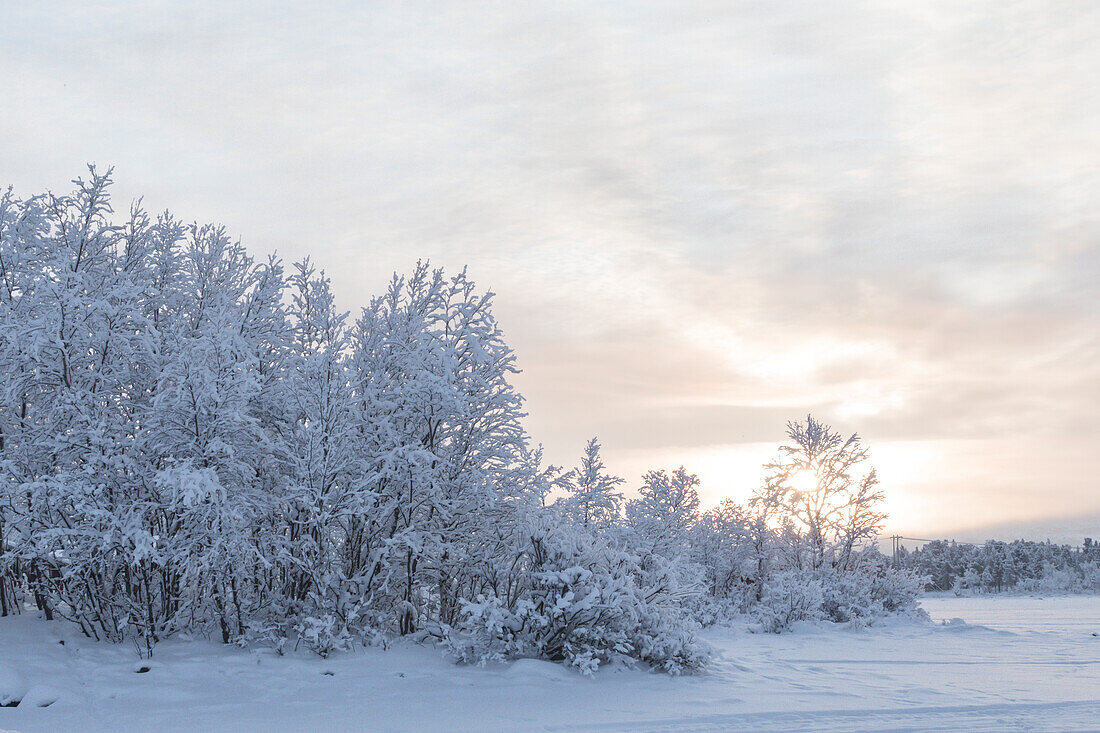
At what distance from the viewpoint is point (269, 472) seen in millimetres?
13477

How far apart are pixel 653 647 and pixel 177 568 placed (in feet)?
23.7

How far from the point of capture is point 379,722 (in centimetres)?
926

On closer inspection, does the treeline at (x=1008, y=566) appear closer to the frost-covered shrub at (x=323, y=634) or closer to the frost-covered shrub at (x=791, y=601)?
the frost-covered shrub at (x=791, y=601)

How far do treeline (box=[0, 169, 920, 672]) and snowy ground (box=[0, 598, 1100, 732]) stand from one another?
0.58 metres

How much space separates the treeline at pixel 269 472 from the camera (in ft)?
Result: 38.4

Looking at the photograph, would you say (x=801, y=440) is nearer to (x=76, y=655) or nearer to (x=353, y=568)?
(x=353, y=568)

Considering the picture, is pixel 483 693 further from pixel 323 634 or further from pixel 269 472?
pixel 269 472

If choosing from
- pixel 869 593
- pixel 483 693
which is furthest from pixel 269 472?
pixel 869 593

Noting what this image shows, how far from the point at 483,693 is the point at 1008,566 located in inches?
2851

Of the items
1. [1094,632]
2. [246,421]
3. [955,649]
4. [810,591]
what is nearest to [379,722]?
[246,421]

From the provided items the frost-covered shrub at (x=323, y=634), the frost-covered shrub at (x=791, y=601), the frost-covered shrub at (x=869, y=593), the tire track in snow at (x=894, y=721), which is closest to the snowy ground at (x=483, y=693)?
the tire track in snow at (x=894, y=721)

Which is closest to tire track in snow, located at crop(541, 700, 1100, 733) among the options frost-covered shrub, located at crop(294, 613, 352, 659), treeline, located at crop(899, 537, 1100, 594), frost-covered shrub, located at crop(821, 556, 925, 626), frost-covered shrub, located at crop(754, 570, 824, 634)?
frost-covered shrub, located at crop(294, 613, 352, 659)

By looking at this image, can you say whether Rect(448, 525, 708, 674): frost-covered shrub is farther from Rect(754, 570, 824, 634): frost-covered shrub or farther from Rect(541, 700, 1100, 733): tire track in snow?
Rect(754, 570, 824, 634): frost-covered shrub

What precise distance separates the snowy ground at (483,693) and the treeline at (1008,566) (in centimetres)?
5127
